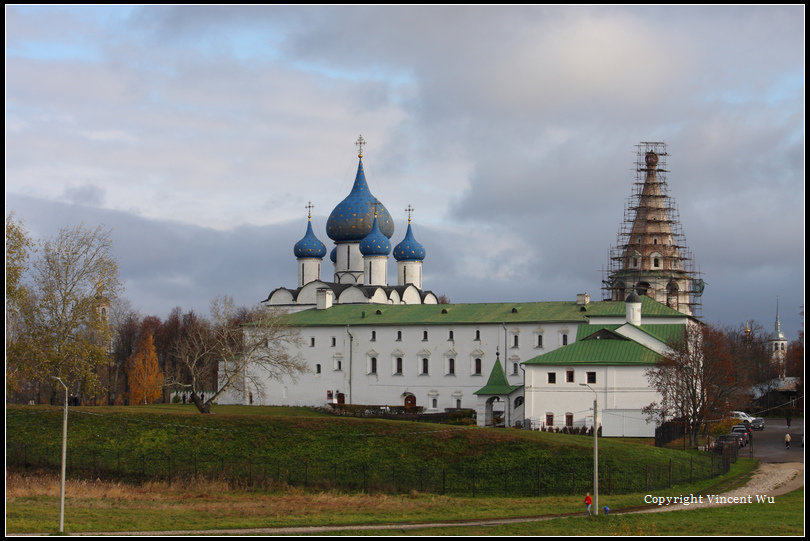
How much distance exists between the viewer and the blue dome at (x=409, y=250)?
78.9 metres

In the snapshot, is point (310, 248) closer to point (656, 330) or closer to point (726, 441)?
point (656, 330)

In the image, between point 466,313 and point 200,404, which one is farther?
point 466,313

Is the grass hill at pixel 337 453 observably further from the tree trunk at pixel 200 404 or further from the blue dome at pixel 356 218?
the blue dome at pixel 356 218

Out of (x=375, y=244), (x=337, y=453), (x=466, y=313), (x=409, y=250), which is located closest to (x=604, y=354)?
(x=466, y=313)

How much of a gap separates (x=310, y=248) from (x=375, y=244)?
6784 millimetres

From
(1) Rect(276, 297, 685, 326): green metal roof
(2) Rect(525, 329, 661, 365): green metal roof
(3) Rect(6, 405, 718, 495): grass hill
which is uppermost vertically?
(1) Rect(276, 297, 685, 326): green metal roof

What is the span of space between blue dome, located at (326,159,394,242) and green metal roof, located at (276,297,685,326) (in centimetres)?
976

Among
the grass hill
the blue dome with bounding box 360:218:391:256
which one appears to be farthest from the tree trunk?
the blue dome with bounding box 360:218:391:256

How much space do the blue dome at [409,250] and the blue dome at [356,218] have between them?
1.35m

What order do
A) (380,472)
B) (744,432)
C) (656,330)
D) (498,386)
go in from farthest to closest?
(656,330), (498,386), (744,432), (380,472)

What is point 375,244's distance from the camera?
247ft

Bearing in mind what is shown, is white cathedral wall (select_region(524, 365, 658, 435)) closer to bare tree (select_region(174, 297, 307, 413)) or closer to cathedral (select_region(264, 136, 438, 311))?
bare tree (select_region(174, 297, 307, 413))

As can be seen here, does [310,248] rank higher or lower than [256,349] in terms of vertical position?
higher

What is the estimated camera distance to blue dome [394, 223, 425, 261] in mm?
78875
